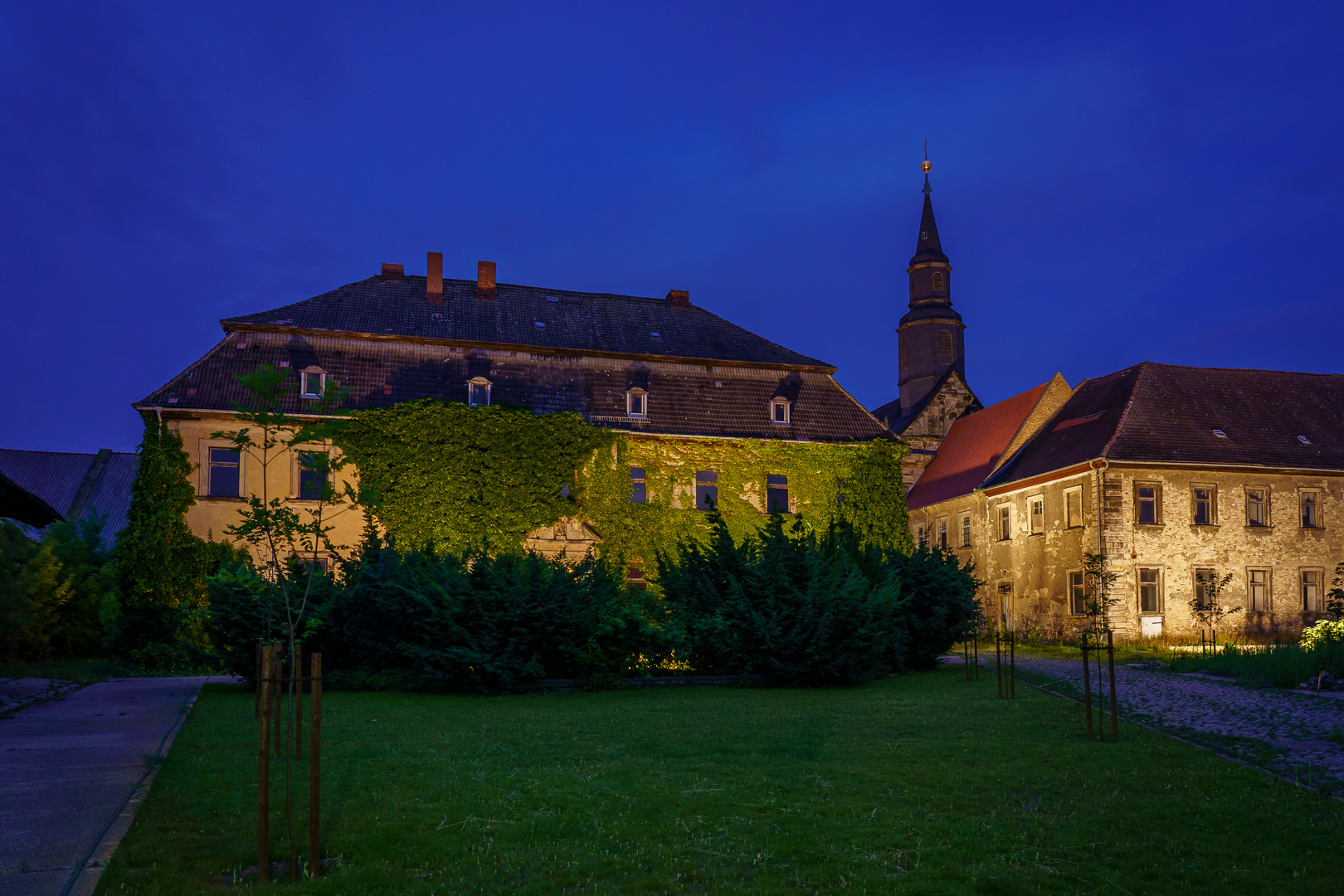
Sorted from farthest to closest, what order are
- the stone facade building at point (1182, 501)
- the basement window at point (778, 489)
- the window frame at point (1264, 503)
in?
the basement window at point (778, 489)
the window frame at point (1264, 503)
the stone facade building at point (1182, 501)

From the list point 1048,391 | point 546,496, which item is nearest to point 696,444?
point 546,496

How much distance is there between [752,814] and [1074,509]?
27.7m

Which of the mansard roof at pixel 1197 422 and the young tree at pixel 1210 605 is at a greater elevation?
the mansard roof at pixel 1197 422

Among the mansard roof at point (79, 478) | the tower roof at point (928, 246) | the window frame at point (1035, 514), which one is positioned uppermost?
the tower roof at point (928, 246)

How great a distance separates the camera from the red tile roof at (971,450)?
39.6m

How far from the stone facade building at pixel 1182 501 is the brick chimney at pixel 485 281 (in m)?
16.4

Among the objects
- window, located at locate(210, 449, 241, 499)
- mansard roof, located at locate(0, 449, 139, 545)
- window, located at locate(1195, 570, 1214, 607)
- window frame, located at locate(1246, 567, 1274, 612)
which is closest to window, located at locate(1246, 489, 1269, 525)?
window frame, located at locate(1246, 567, 1274, 612)

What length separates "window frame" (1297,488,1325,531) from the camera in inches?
1266

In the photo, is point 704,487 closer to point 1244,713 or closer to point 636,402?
point 636,402

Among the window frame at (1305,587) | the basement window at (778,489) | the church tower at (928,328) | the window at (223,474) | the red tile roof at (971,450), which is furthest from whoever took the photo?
the church tower at (928,328)

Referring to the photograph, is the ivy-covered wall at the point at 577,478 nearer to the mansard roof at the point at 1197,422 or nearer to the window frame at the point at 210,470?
the window frame at the point at 210,470

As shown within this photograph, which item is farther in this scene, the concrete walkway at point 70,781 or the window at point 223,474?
the window at point 223,474

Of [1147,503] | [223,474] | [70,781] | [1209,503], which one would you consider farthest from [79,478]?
[1209,503]

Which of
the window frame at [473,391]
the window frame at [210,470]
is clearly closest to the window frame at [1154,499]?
the window frame at [473,391]
